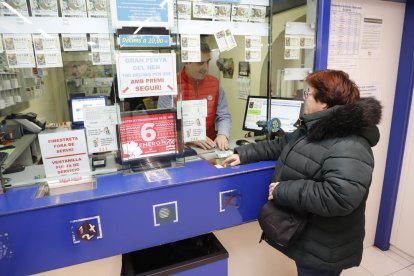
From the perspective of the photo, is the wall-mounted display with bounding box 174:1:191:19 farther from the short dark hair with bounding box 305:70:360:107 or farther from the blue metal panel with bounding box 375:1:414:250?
the blue metal panel with bounding box 375:1:414:250

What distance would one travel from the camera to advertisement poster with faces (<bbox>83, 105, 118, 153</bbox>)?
140 cm

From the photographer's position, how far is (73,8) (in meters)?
1.32

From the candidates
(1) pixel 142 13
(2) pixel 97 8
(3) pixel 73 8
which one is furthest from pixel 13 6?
(1) pixel 142 13

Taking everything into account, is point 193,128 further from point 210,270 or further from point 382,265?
point 382,265

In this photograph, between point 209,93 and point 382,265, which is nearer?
point 209,93

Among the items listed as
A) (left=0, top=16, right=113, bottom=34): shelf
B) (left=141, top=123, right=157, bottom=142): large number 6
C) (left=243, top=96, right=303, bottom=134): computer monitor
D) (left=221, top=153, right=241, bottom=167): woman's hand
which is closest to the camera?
(left=0, top=16, right=113, bottom=34): shelf

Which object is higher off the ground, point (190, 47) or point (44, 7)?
point (44, 7)

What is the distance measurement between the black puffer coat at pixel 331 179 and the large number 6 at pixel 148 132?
66 cm

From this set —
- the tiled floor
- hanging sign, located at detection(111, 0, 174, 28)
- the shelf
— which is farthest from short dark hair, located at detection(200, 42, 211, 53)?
the tiled floor

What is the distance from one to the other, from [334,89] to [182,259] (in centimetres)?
113

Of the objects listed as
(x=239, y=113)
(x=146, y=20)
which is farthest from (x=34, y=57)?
(x=239, y=113)

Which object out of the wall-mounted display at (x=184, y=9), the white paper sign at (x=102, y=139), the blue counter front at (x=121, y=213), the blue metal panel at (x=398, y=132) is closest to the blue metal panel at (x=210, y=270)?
the blue counter front at (x=121, y=213)

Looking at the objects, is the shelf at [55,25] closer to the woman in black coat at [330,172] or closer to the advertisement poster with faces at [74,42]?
the advertisement poster with faces at [74,42]

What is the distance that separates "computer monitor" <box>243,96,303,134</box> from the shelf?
51.5 inches
